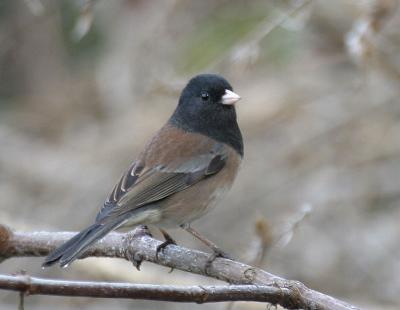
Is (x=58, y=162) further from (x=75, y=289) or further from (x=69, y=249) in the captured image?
(x=75, y=289)

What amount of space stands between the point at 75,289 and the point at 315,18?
12.5ft

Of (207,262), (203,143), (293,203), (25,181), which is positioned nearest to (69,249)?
(207,262)

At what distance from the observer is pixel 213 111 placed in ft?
12.1

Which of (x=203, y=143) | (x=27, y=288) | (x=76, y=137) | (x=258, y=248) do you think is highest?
(x=76, y=137)

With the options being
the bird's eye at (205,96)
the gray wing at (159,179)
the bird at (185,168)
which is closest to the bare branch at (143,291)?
the bird at (185,168)

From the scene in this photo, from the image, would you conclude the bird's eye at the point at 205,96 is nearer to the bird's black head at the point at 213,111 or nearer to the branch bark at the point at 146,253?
the bird's black head at the point at 213,111

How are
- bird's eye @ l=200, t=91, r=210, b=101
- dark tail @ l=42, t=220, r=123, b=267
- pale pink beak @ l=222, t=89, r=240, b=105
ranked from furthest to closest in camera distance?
bird's eye @ l=200, t=91, r=210, b=101, pale pink beak @ l=222, t=89, r=240, b=105, dark tail @ l=42, t=220, r=123, b=267

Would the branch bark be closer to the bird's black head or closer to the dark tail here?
the dark tail

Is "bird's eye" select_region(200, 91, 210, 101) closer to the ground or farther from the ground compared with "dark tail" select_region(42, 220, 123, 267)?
farther from the ground

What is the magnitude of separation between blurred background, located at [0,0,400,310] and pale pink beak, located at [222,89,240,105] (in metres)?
0.32

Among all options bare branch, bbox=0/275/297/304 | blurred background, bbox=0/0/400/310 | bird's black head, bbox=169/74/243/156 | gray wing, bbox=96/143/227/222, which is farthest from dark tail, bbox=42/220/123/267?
blurred background, bbox=0/0/400/310

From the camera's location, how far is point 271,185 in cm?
530

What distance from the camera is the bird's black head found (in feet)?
12.0

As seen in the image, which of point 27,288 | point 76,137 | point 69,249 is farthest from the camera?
point 76,137
